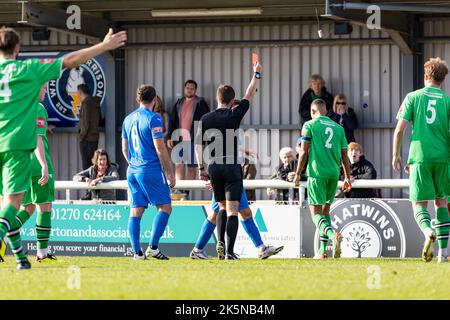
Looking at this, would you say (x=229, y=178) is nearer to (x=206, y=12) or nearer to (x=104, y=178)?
(x=104, y=178)

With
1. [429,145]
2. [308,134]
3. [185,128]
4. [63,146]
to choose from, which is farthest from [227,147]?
[63,146]

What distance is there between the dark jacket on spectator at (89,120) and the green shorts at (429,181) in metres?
11.2

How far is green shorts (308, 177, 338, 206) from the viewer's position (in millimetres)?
16469

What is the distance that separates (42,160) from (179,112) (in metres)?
9.74

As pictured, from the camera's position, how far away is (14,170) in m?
11.5

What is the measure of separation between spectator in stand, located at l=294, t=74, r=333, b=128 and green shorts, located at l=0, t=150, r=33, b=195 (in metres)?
11.5

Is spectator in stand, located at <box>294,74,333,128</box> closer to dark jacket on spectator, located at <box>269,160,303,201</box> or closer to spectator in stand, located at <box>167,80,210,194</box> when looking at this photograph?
spectator in stand, located at <box>167,80,210,194</box>

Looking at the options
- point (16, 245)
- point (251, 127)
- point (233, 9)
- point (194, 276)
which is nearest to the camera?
point (194, 276)

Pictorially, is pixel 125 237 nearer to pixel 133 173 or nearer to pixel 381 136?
pixel 133 173

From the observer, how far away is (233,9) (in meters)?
22.3

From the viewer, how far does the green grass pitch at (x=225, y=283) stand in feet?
30.8

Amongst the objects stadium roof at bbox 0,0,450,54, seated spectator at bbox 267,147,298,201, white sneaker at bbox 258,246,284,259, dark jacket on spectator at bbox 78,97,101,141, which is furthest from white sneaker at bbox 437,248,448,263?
dark jacket on spectator at bbox 78,97,101,141
